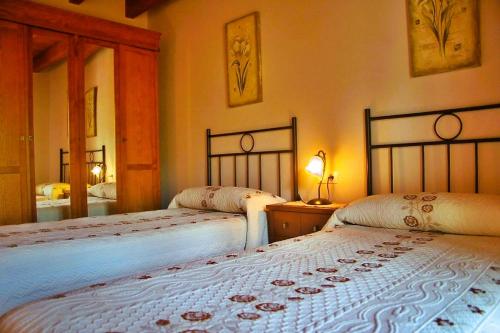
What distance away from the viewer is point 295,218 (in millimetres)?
2516

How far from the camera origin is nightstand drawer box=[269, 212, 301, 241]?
8.25ft

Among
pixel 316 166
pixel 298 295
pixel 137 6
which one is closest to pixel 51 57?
pixel 137 6

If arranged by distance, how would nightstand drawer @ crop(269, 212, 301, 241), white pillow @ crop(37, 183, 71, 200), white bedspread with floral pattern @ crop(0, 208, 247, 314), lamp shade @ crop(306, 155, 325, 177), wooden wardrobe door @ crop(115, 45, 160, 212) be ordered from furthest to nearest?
wooden wardrobe door @ crop(115, 45, 160, 212) → white pillow @ crop(37, 183, 71, 200) → lamp shade @ crop(306, 155, 325, 177) → nightstand drawer @ crop(269, 212, 301, 241) → white bedspread with floral pattern @ crop(0, 208, 247, 314)

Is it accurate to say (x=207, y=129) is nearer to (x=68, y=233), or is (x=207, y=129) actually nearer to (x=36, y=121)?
(x=36, y=121)

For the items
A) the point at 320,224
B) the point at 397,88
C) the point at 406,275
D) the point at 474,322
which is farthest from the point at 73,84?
the point at 474,322

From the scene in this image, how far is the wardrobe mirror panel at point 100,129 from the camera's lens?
3.27 m

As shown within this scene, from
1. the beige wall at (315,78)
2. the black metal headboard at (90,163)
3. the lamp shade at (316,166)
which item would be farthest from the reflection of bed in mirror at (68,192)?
the lamp shade at (316,166)

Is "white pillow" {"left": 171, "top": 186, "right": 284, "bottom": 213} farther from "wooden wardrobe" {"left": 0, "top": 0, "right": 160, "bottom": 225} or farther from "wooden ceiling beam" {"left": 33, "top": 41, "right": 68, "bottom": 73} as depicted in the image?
"wooden ceiling beam" {"left": 33, "top": 41, "right": 68, "bottom": 73}

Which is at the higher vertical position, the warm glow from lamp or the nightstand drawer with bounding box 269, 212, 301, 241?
the warm glow from lamp

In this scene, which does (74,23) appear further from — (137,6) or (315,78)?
(315,78)

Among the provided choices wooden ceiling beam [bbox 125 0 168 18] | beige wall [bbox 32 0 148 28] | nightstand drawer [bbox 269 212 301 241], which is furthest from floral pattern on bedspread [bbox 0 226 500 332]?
beige wall [bbox 32 0 148 28]

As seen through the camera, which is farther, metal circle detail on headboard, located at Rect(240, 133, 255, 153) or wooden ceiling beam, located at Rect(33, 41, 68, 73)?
metal circle detail on headboard, located at Rect(240, 133, 255, 153)

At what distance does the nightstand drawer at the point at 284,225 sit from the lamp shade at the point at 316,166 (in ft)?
1.07

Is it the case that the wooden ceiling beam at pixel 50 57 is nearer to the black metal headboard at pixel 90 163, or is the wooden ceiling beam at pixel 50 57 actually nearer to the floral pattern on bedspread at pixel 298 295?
the black metal headboard at pixel 90 163
